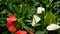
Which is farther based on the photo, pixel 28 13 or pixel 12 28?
pixel 28 13

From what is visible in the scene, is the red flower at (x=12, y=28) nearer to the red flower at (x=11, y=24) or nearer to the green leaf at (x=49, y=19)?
the red flower at (x=11, y=24)

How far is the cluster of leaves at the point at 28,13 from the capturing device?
1494 mm

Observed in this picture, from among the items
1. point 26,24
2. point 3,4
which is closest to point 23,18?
point 26,24

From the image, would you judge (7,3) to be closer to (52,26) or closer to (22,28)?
(22,28)

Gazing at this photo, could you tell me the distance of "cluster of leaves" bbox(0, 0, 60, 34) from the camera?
1.49 metres

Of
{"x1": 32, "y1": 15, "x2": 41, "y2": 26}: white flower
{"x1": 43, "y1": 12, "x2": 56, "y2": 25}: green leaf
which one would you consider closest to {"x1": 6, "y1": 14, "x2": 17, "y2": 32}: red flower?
{"x1": 32, "y1": 15, "x2": 41, "y2": 26}: white flower

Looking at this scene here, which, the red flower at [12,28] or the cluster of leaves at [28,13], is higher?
the cluster of leaves at [28,13]

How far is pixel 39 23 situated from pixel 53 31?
138 millimetres

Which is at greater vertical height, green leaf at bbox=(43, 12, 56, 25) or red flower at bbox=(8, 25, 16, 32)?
green leaf at bbox=(43, 12, 56, 25)

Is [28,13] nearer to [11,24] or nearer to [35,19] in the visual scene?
[35,19]

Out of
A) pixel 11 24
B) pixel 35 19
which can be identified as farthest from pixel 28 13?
pixel 11 24

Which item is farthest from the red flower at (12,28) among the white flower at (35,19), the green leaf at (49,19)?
the green leaf at (49,19)

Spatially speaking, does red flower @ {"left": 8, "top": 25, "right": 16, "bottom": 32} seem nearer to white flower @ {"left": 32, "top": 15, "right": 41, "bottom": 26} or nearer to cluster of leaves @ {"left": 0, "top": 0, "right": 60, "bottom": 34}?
cluster of leaves @ {"left": 0, "top": 0, "right": 60, "bottom": 34}

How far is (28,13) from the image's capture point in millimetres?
1595
